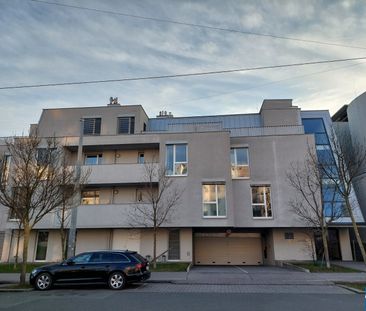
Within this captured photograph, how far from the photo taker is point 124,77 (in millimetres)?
14219

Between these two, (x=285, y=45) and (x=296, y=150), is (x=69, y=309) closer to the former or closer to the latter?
Result: (x=285, y=45)

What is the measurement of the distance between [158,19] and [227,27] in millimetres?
2937

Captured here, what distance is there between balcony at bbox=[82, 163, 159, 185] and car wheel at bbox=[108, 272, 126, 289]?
1069 cm

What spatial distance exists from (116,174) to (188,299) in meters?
14.3

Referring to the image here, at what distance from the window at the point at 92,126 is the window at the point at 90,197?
5.39 m

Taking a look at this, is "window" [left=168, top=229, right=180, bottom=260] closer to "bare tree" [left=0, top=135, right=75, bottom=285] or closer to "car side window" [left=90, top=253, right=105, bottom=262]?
"bare tree" [left=0, top=135, right=75, bottom=285]

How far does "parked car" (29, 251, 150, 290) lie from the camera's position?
40.7 feet

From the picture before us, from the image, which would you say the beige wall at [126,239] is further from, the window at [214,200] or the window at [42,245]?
the window at [214,200]

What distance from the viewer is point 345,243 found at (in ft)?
79.9

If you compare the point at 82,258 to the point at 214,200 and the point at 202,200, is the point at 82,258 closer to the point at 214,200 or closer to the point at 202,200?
the point at 202,200

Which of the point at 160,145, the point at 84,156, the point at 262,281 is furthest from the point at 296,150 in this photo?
the point at 84,156

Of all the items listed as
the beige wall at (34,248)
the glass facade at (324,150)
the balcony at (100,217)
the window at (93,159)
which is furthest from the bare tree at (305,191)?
the beige wall at (34,248)

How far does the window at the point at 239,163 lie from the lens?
925 inches

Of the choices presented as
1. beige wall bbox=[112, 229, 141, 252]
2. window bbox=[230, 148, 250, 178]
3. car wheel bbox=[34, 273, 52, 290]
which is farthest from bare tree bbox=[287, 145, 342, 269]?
car wheel bbox=[34, 273, 52, 290]
